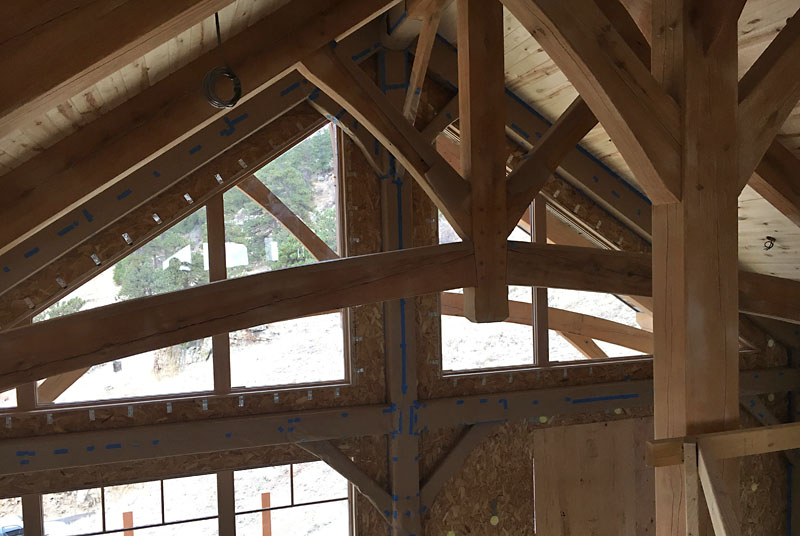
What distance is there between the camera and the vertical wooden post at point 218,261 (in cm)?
448

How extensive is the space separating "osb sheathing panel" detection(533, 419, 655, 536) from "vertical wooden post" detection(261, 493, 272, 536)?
218cm

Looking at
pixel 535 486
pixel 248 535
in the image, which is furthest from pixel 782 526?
pixel 248 535

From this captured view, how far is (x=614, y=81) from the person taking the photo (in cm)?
179

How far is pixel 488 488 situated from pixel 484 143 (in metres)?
3.25

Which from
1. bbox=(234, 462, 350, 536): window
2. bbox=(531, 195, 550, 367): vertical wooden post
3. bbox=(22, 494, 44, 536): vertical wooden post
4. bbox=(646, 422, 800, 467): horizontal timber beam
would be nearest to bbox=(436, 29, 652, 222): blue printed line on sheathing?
bbox=(531, 195, 550, 367): vertical wooden post

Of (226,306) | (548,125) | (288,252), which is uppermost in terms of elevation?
(548,125)

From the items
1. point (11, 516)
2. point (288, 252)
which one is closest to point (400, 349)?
point (288, 252)

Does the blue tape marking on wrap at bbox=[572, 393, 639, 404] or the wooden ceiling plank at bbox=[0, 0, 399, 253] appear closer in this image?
the wooden ceiling plank at bbox=[0, 0, 399, 253]

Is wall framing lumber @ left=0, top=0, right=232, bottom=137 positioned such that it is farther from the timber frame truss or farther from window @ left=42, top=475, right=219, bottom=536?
window @ left=42, top=475, right=219, bottom=536

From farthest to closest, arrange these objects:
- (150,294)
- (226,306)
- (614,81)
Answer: (150,294) → (226,306) → (614,81)

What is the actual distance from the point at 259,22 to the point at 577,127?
68.3 inches

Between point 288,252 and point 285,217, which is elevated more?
point 285,217

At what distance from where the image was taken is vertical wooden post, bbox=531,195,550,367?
5.23 m

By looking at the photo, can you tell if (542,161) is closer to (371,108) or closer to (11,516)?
(371,108)
